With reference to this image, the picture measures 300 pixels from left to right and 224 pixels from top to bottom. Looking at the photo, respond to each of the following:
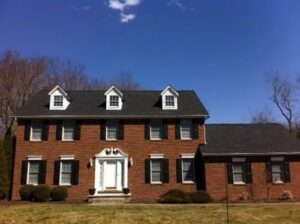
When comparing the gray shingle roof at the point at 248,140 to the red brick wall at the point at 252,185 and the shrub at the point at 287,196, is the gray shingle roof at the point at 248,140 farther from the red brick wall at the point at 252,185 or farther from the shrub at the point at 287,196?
the shrub at the point at 287,196

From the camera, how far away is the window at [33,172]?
1014 inches

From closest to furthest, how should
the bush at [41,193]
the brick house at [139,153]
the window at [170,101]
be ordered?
the bush at [41,193] < the brick house at [139,153] < the window at [170,101]

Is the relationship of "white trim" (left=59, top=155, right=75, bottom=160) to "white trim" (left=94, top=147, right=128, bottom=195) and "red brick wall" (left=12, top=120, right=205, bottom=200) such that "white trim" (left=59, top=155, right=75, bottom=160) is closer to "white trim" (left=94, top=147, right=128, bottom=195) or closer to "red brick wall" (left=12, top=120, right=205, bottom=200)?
"red brick wall" (left=12, top=120, right=205, bottom=200)

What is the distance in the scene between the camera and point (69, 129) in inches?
1057

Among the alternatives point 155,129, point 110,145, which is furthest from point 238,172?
point 110,145

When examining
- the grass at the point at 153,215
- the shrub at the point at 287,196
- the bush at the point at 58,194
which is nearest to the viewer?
the grass at the point at 153,215

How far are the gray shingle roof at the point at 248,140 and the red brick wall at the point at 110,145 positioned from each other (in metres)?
1.53

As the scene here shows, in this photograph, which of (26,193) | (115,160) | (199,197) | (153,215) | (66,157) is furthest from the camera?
(115,160)

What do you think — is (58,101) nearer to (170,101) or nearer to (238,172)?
(170,101)

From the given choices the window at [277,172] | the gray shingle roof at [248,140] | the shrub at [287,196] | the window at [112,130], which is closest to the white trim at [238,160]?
the gray shingle roof at [248,140]

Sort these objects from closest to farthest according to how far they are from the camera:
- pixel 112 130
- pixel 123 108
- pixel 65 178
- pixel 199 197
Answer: pixel 199 197, pixel 65 178, pixel 112 130, pixel 123 108

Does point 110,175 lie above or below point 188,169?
below

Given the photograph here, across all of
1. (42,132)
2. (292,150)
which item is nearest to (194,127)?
(292,150)

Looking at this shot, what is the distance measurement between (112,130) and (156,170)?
4.33 m
